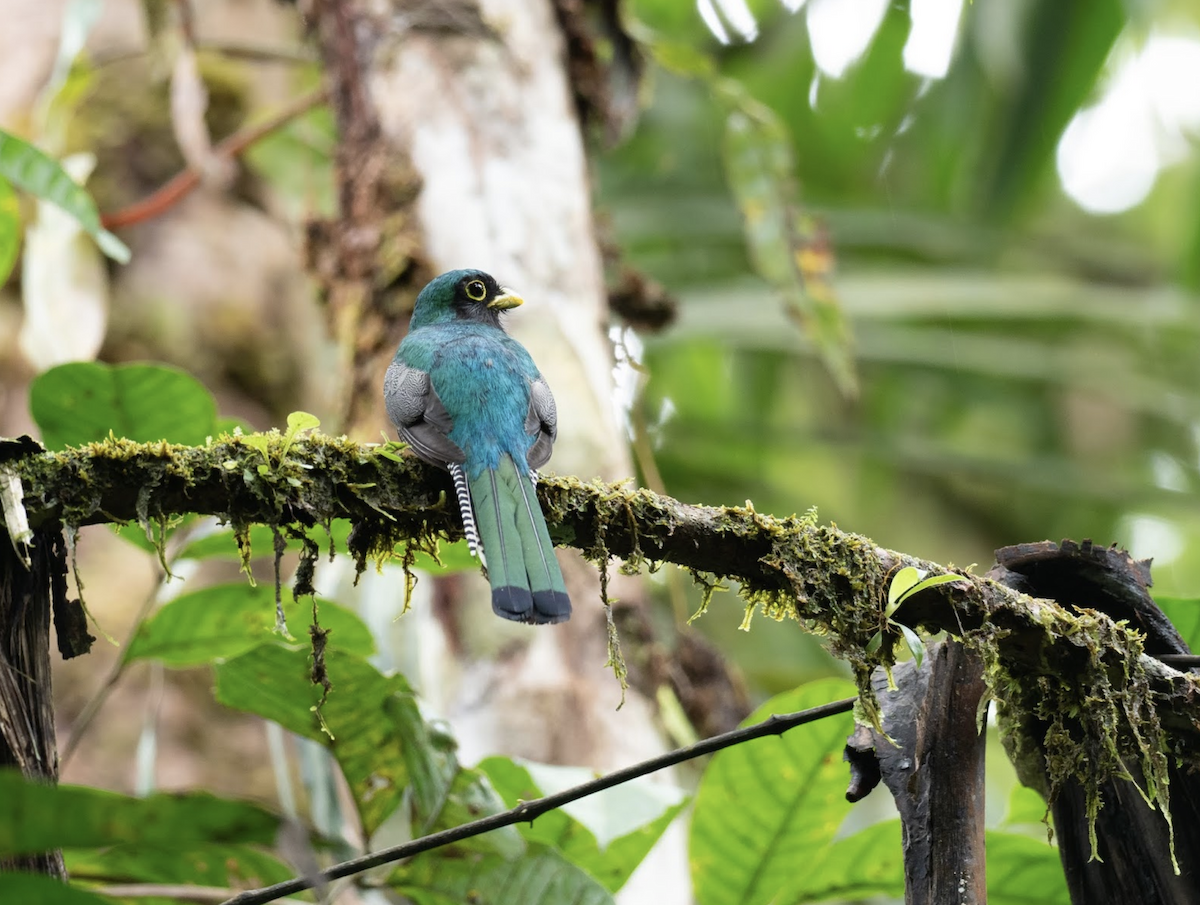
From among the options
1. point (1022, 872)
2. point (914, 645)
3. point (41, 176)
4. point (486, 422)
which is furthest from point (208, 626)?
point (1022, 872)

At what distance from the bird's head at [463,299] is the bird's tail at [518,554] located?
1.12 meters

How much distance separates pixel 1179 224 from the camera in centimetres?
839

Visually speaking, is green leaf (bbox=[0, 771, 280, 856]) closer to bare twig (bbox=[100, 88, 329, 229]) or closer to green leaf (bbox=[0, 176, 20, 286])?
green leaf (bbox=[0, 176, 20, 286])

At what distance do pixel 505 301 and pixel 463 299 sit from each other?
0.40 feet

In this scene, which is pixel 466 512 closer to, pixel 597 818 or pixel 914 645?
pixel 597 818

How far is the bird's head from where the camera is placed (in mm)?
3215

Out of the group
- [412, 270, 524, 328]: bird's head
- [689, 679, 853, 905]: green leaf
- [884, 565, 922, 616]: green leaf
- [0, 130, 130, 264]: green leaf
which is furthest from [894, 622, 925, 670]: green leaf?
[0, 130, 130, 264]: green leaf

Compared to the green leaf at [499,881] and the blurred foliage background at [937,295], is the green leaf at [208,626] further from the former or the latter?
the blurred foliage background at [937,295]

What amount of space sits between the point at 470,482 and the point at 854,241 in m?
5.51

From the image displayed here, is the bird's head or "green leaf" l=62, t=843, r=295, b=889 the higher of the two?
the bird's head

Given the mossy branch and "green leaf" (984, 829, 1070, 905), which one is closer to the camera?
the mossy branch

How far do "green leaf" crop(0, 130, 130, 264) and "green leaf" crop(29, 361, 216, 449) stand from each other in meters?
0.64

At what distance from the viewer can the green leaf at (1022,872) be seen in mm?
2195

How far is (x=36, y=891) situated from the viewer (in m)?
1.09
